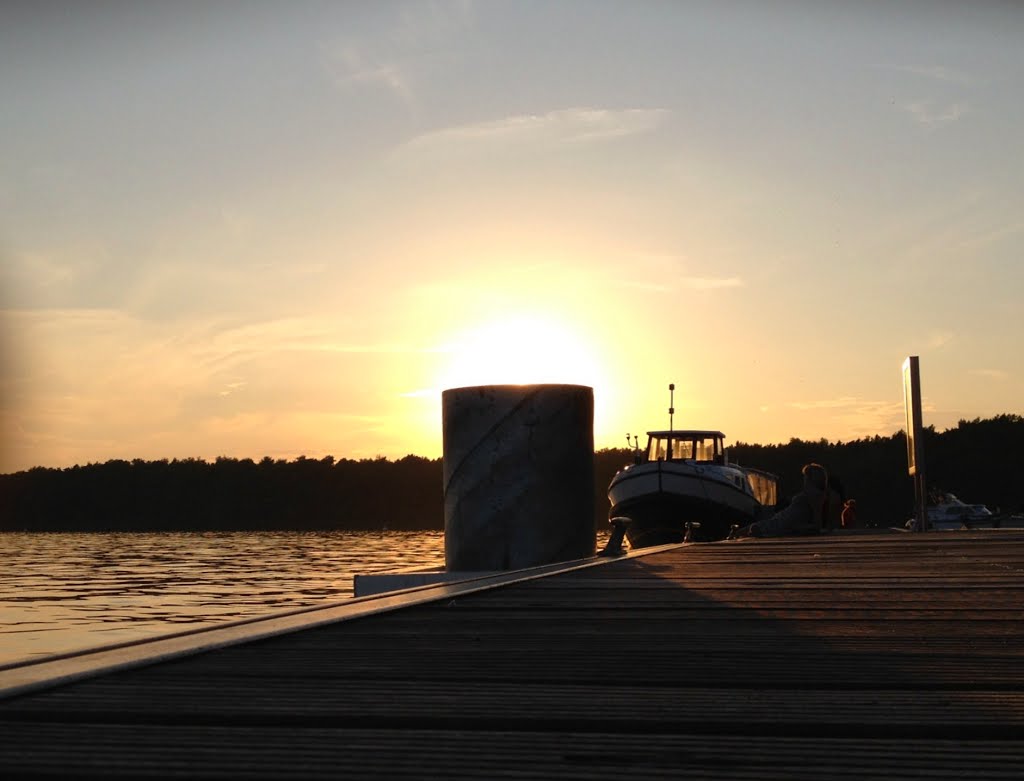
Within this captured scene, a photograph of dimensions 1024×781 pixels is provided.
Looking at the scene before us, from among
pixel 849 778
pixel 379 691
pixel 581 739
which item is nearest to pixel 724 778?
pixel 849 778

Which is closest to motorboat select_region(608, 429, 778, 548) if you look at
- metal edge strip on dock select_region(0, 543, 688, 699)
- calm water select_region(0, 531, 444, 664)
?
calm water select_region(0, 531, 444, 664)

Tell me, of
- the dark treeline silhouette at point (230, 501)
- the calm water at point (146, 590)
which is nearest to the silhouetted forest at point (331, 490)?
the dark treeline silhouette at point (230, 501)

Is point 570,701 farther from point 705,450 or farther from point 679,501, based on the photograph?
point 705,450

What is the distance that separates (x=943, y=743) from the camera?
1.63 metres

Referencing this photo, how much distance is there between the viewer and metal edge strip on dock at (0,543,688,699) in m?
2.12

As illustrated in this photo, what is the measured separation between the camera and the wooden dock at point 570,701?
5.02 ft

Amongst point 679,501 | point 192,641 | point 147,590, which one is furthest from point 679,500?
point 192,641

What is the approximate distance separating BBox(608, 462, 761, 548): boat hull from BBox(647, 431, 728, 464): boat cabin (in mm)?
2958

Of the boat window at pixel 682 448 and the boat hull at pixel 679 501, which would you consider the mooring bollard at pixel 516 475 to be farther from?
the boat window at pixel 682 448

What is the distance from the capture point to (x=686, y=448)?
90.8ft

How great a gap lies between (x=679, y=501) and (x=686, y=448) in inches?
161

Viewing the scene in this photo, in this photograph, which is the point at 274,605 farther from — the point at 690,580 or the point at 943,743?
the point at 943,743

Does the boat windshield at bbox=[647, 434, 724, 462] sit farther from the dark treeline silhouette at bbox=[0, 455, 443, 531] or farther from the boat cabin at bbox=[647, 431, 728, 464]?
the dark treeline silhouette at bbox=[0, 455, 443, 531]

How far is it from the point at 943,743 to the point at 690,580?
330 cm
